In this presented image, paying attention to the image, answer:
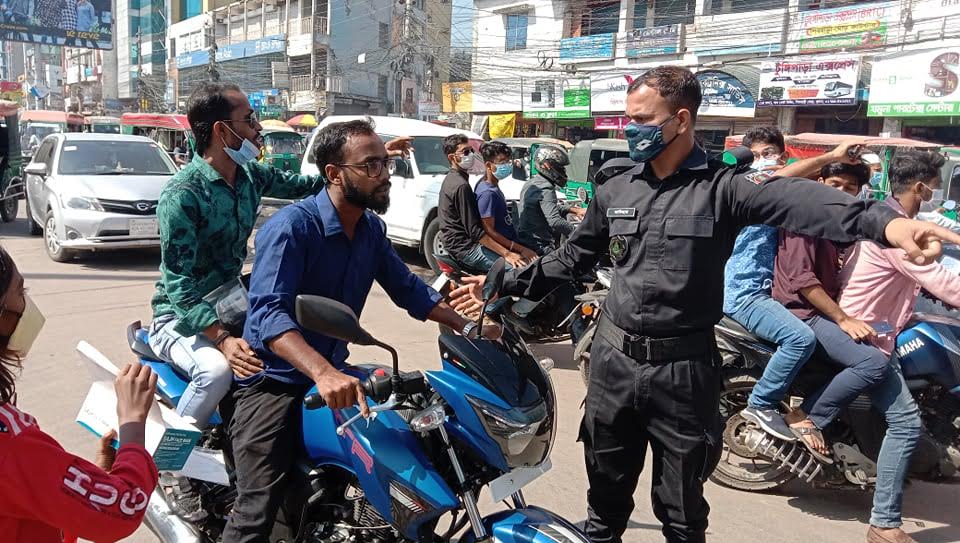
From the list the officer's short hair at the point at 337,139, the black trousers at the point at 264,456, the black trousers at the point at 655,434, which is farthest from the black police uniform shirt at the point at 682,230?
the black trousers at the point at 264,456

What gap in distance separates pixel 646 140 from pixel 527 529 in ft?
4.47

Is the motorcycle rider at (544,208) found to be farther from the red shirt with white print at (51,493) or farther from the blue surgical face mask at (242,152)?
the red shirt with white print at (51,493)

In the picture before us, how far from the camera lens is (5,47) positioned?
106 m

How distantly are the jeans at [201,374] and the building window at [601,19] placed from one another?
26390 mm

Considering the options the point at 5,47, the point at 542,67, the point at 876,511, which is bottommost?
the point at 876,511

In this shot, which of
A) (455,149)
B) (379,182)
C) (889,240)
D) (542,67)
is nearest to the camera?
(889,240)

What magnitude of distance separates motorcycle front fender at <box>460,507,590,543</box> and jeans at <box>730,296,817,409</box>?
183 cm

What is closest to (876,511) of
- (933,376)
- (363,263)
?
(933,376)

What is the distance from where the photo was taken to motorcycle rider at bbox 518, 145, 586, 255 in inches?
Answer: 242

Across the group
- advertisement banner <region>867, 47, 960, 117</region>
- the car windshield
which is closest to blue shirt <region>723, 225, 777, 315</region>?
the car windshield

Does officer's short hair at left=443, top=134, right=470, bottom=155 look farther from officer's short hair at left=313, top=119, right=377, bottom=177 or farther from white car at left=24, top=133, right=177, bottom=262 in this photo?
white car at left=24, top=133, right=177, bottom=262

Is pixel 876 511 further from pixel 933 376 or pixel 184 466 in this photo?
pixel 184 466

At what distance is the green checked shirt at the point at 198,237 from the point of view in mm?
2807

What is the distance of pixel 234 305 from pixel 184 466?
2.05 ft
